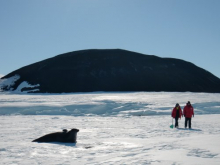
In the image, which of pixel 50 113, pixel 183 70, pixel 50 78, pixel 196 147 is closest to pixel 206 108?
pixel 50 113

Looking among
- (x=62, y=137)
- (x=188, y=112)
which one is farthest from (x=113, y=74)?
(x=62, y=137)

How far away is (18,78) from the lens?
282ft

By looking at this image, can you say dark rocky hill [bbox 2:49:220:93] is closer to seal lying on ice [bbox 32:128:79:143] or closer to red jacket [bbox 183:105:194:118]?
red jacket [bbox 183:105:194:118]

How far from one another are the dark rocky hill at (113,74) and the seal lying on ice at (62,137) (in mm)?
58497

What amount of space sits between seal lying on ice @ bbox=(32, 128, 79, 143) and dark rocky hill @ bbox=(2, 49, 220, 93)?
58.5 metres

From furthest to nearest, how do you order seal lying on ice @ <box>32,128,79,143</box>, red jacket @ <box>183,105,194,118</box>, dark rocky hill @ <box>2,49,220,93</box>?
dark rocky hill @ <box>2,49,220,93</box> < red jacket @ <box>183,105,194,118</box> < seal lying on ice @ <box>32,128,79,143</box>

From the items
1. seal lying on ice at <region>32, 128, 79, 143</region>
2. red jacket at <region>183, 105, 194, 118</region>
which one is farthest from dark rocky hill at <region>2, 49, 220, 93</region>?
seal lying on ice at <region>32, 128, 79, 143</region>

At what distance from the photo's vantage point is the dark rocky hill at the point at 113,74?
76.9 m

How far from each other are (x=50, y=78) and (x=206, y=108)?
185 ft

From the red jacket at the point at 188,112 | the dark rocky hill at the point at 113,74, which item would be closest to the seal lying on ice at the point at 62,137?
the red jacket at the point at 188,112

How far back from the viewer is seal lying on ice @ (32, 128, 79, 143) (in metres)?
12.4

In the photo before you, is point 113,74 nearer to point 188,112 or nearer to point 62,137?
point 188,112

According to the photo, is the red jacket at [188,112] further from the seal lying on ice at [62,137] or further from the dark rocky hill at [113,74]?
the dark rocky hill at [113,74]

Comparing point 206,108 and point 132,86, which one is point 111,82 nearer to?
point 132,86
